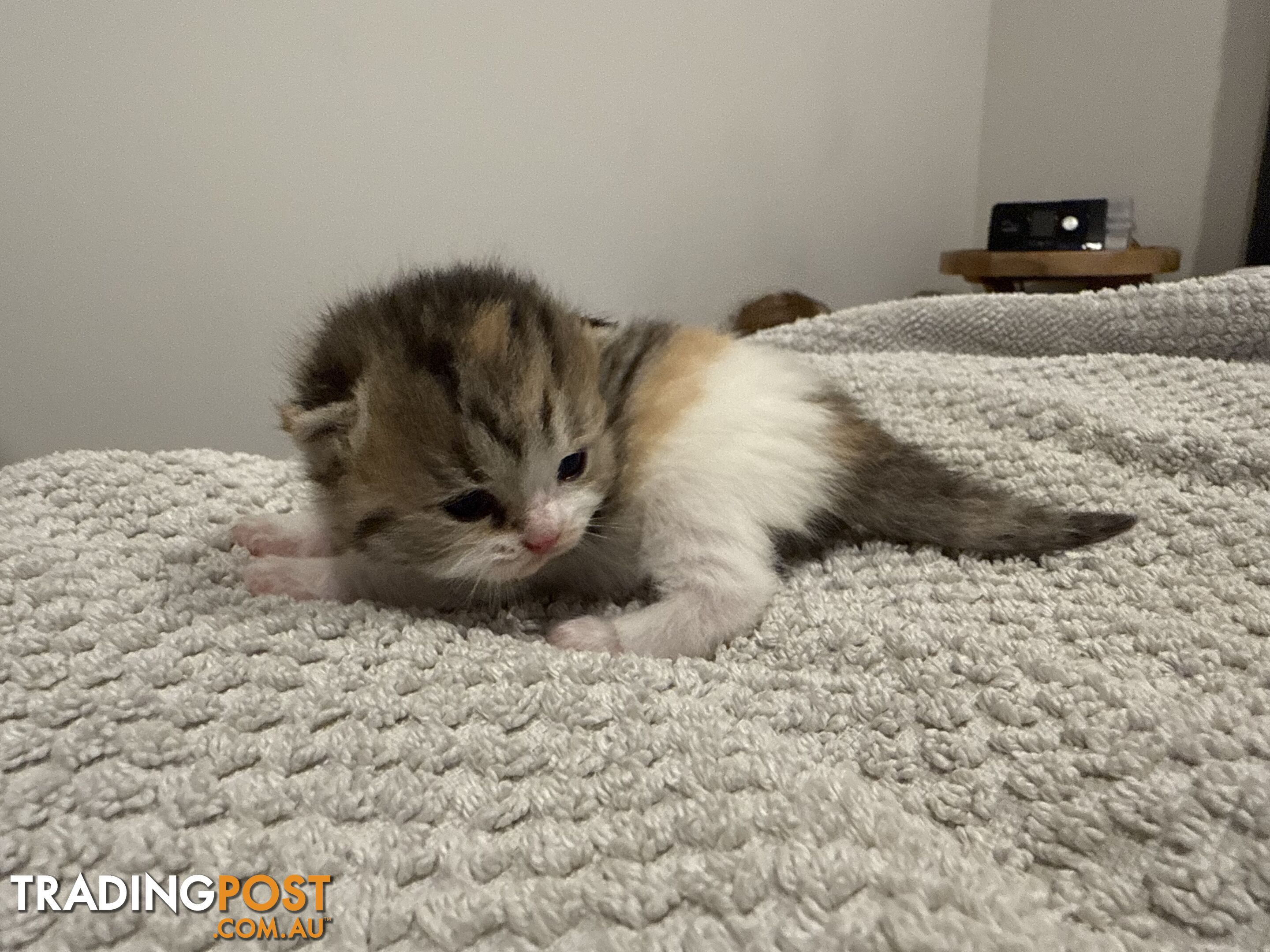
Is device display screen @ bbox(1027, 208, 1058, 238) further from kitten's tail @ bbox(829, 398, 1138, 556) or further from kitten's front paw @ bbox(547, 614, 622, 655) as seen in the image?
kitten's front paw @ bbox(547, 614, 622, 655)

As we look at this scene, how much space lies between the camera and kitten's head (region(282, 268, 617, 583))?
0.78 meters

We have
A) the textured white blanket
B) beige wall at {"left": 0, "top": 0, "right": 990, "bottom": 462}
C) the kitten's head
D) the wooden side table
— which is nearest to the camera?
the textured white blanket

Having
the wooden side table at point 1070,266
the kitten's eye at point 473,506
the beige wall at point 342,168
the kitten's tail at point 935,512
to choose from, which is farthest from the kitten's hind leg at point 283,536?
the wooden side table at point 1070,266

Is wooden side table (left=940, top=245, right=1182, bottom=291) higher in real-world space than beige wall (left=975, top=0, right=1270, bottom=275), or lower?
lower

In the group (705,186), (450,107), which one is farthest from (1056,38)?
(450,107)

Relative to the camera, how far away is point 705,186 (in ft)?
7.04

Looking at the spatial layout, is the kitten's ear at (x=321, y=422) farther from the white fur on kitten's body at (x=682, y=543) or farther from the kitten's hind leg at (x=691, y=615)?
the kitten's hind leg at (x=691, y=615)

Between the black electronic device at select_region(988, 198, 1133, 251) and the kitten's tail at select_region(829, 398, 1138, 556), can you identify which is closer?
the kitten's tail at select_region(829, 398, 1138, 556)

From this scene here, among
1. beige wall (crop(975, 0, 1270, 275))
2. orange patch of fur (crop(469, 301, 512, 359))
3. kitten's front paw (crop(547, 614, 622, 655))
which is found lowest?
kitten's front paw (crop(547, 614, 622, 655))

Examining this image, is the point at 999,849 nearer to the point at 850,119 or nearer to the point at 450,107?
the point at 450,107

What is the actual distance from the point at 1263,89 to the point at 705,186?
54.1 inches

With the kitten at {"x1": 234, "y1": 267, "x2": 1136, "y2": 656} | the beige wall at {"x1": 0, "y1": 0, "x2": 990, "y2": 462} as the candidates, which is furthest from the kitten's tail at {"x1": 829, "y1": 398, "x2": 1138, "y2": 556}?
the beige wall at {"x1": 0, "y1": 0, "x2": 990, "y2": 462}

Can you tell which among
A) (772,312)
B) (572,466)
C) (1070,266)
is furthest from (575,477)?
(1070,266)

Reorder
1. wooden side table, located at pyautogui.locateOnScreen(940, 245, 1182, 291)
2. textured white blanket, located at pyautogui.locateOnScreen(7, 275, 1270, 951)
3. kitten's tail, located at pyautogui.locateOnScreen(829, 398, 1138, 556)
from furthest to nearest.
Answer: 1. wooden side table, located at pyautogui.locateOnScreen(940, 245, 1182, 291)
2. kitten's tail, located at pyautogui.locateOnScreen(829, 398, 1138, 556)
3. textured white blanket, located at pyautogui.locateOnScreen(7, 275, 1270, 951)
